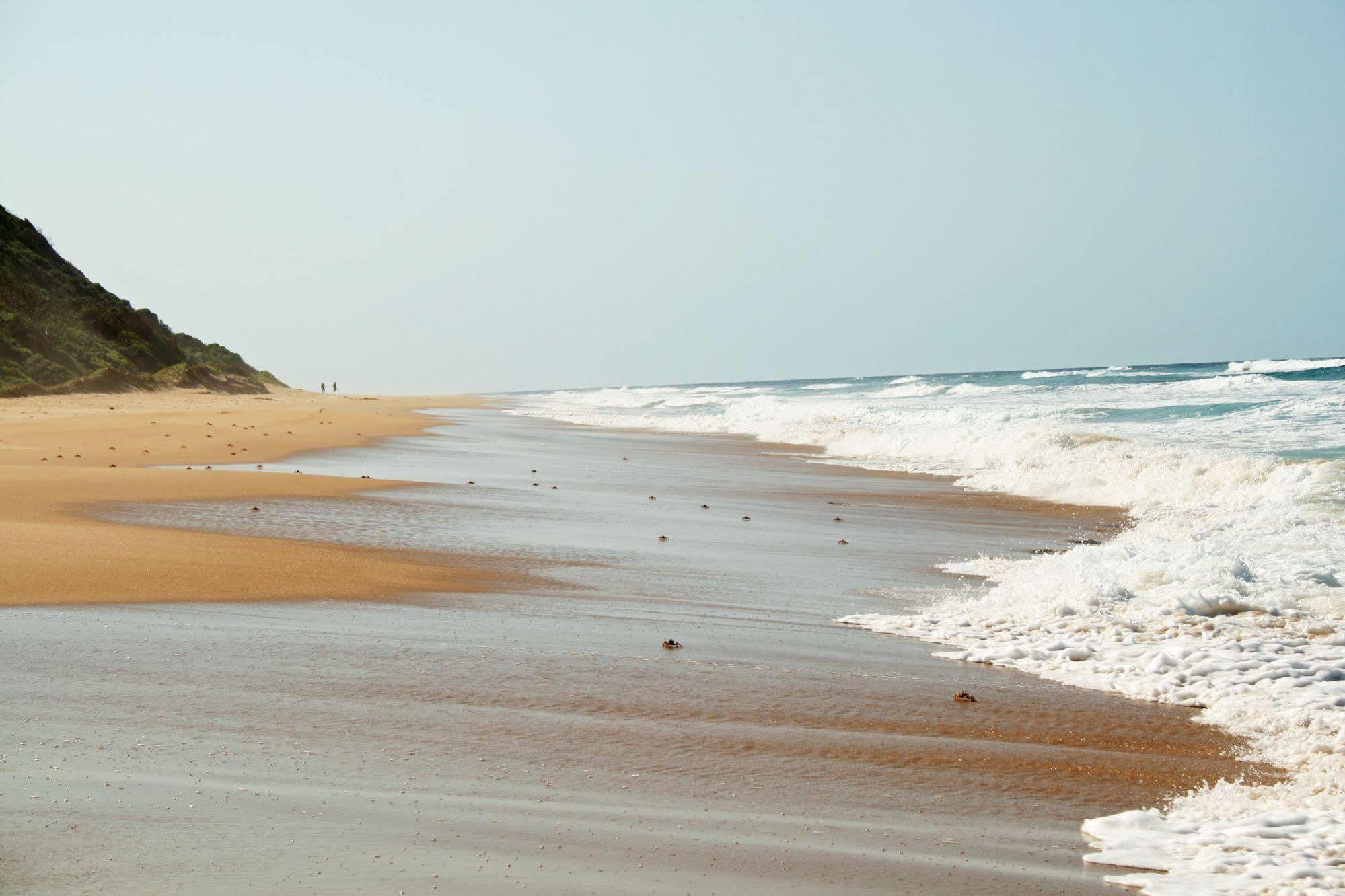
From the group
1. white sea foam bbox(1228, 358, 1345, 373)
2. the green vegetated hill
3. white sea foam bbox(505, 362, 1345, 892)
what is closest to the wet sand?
white sea foam bbox(505, 362, 1345, 892)

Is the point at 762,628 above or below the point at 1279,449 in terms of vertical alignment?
below

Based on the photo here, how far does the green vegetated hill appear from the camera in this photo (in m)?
38.6

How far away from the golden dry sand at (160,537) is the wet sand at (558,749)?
56 cm

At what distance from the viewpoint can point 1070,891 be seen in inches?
125

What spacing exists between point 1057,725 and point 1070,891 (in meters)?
1.79

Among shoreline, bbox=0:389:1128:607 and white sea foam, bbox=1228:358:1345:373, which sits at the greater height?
white sea foam, bbox=1228:358:1345:373

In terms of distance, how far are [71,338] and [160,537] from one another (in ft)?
134

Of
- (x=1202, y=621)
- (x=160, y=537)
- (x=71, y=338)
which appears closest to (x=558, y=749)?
(x=1202, y=621)

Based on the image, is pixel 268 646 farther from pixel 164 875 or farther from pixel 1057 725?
pixel 1057 725

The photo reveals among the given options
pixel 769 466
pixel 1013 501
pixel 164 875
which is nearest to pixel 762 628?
pixel 164 875

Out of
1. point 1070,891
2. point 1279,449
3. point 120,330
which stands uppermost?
point 120,330

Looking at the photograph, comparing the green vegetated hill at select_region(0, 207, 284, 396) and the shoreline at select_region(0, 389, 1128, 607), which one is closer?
the shoreline at select_region(0, 389, 1128, 607)

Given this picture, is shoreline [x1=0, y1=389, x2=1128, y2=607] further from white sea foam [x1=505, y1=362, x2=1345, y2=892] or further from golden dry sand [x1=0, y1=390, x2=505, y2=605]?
white sea foam [x1=505, y1=362, x2=1345, y2=892]

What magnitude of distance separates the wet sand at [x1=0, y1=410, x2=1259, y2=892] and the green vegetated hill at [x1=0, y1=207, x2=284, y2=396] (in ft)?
116
